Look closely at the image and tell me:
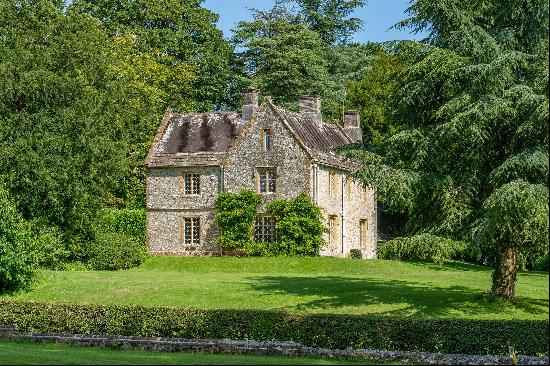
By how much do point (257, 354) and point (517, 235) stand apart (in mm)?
8246

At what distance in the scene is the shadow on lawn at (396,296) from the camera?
26438 mm

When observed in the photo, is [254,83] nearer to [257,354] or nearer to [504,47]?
[504,47]

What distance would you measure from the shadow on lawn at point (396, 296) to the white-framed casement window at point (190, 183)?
48.2 ft

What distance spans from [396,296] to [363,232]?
2372 cm

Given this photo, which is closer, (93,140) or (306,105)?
(93,140)

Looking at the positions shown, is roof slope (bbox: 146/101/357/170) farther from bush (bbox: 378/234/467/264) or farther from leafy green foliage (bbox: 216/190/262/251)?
bush (bbox: 378/234/467/264)

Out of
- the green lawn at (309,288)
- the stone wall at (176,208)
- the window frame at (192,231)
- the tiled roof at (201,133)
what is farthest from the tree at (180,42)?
the green lawn at (309,288)

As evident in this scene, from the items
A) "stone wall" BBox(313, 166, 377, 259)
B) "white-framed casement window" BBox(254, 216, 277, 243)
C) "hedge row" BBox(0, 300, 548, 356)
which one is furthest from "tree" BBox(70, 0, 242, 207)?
"hedge row" BBox(0, 300, 548, 356)

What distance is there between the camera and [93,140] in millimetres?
41625

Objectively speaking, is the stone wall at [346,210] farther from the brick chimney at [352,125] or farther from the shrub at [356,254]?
the brick chimney at [352,125]

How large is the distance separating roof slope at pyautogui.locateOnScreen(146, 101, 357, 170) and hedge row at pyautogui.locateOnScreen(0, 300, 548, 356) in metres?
23.6

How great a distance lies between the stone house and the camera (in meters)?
46.0

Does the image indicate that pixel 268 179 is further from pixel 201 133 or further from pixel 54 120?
pixel 54 120

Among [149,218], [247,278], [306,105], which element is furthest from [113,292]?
[306,105]
